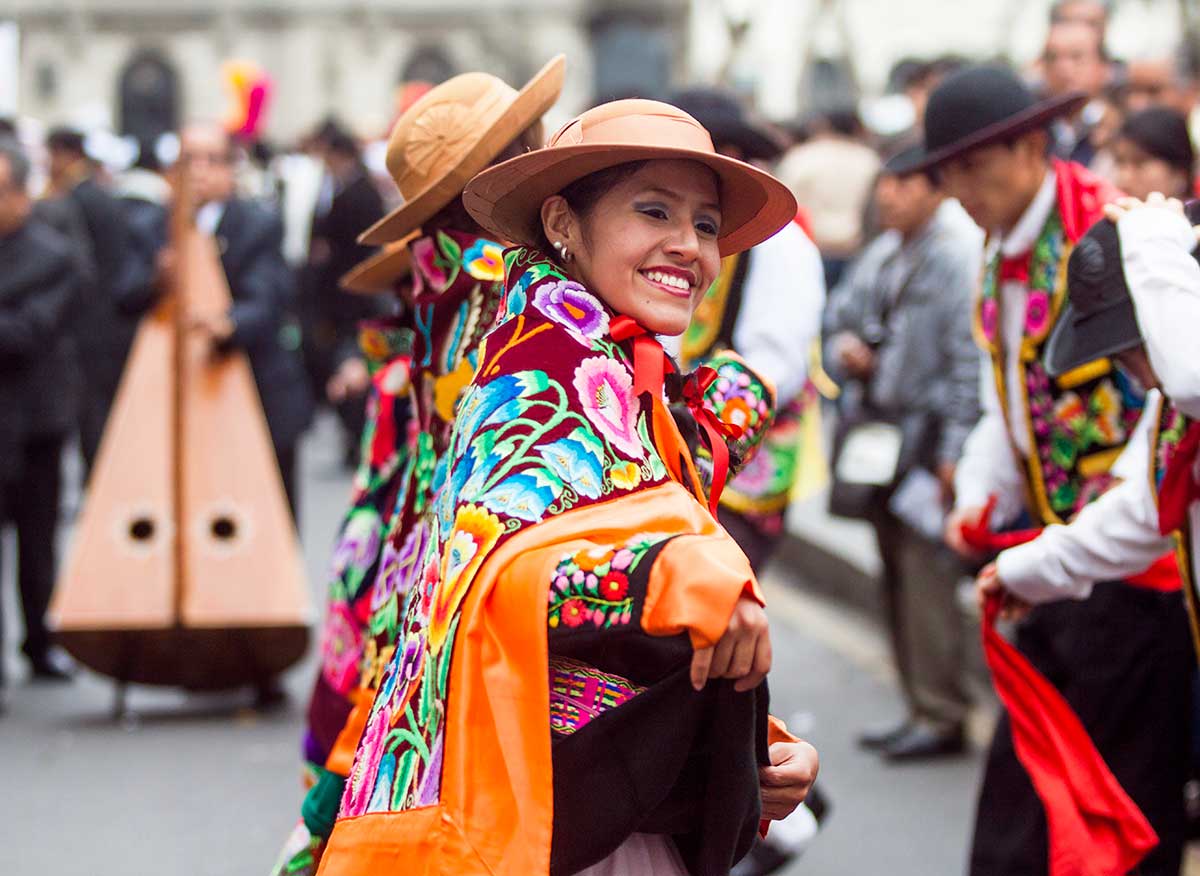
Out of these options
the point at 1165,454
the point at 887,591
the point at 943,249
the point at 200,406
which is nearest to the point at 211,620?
the point at 200,406

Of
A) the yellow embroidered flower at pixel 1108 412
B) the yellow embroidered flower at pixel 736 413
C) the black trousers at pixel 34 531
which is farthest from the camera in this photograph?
the black trousers at pixel 34 531

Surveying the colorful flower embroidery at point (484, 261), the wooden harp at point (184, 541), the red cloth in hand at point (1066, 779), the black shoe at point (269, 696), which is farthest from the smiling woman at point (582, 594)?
the black shoe at point (269, 696)

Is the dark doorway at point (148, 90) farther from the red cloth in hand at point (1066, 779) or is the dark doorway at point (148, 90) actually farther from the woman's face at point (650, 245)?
the woman's face at point (650, 245)

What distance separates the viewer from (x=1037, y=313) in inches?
176

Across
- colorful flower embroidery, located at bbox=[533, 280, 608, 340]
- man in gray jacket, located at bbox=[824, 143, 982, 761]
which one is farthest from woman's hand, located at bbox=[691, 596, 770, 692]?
man in gray jacket, located at bbox=[824, 143, 982, 761]

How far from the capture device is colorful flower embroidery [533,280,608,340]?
2773 mm

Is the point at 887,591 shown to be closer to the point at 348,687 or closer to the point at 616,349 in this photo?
the point at 348,687

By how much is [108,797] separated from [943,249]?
11.2 ft

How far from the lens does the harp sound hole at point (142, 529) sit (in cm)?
736

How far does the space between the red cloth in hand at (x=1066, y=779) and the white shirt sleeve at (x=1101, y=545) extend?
0.50ft

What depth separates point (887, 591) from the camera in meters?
7.07

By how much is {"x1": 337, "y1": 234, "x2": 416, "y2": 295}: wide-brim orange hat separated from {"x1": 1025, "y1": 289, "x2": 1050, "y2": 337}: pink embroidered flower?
4.79 feet

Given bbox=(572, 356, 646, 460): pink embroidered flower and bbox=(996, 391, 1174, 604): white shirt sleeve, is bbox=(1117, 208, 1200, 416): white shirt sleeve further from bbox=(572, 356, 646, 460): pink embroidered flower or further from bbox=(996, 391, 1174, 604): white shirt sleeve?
bbox=(572, 356, 646, 460): pink embroidered flower

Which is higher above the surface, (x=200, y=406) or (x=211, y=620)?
(x=200, y=406)
